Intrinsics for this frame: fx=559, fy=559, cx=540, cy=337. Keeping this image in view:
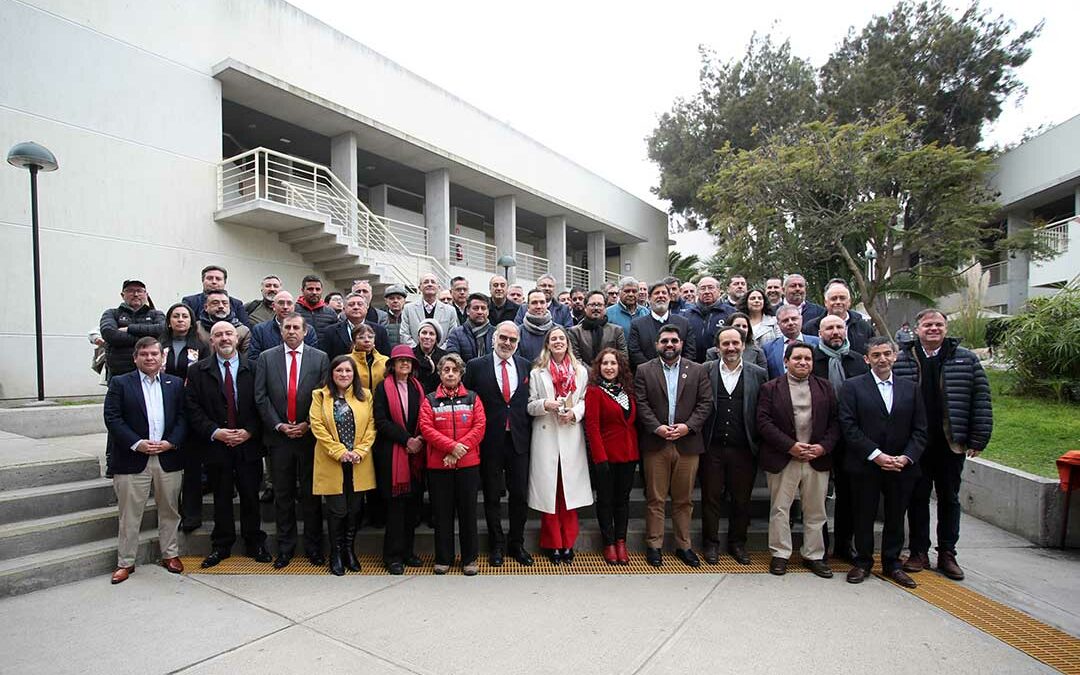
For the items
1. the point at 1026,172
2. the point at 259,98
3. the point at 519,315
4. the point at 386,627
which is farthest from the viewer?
the point at 1026,172

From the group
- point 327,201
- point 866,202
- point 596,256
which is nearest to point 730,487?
point 866,202

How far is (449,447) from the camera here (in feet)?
14.2

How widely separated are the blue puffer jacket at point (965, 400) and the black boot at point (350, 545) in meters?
4.68

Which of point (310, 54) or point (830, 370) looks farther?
point (310, 54)

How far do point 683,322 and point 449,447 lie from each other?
2.60m

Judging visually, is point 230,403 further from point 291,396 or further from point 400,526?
point 400,526

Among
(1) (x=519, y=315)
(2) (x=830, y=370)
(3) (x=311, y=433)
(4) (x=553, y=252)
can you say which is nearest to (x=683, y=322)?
(2) (x=830, y=370)

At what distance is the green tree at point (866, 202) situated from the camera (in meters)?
13.1

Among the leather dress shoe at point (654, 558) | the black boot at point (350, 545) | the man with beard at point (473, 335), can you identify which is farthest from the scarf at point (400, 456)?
the leather dress shoe at point (654, 558)

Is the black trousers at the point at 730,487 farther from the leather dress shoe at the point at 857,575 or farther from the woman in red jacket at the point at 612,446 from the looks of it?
the leather dress shoe at the point at 857,575

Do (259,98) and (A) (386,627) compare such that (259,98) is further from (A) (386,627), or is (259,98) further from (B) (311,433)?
(A) (386,627)

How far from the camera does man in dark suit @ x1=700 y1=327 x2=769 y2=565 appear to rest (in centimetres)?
468

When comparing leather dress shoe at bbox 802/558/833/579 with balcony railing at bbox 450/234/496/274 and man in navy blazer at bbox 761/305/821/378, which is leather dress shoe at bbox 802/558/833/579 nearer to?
man in navy blazer at bbox 761/305/821/378

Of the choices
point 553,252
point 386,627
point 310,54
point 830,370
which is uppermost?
point 310,54
